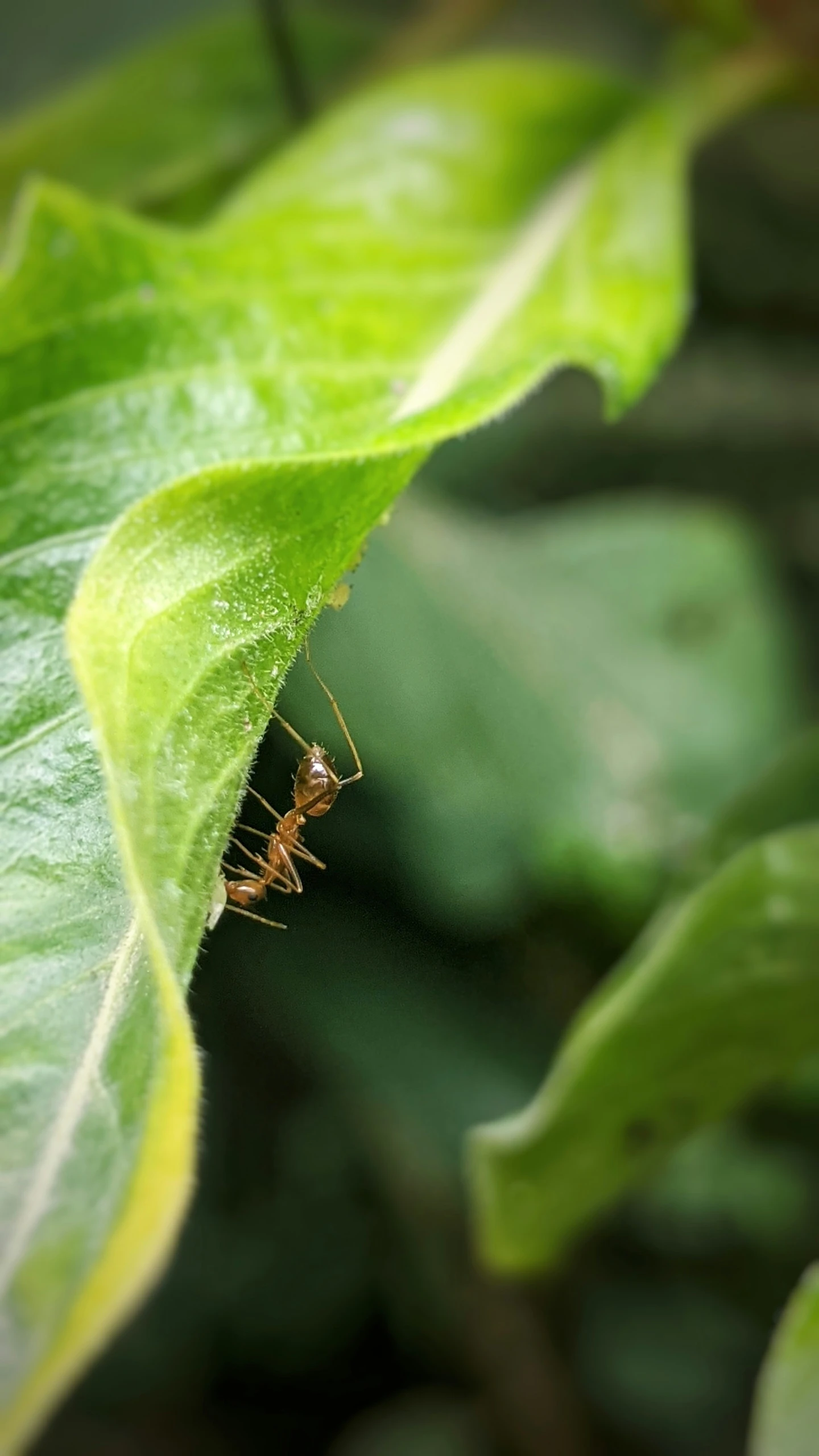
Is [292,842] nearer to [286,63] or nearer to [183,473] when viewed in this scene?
[183,473]

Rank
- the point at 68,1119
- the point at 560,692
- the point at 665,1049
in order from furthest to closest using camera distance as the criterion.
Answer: the point at 560,692, the point at 665,1049, the point at 68,1119

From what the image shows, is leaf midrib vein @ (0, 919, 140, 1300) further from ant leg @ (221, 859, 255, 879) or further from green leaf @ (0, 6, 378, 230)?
green leaf @ (0, 6, 378, 230)

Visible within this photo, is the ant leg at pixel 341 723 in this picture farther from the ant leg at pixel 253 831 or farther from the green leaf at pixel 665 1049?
the green leaf at pixel 665 1049

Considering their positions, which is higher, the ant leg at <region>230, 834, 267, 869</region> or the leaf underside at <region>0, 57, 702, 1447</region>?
the leaf underside at <region>0, 57, 702, 1447</region>

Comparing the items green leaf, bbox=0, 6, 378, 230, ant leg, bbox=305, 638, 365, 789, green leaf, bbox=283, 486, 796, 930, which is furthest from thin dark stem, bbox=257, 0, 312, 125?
ant leg, bbox=305, 638, 365, 789

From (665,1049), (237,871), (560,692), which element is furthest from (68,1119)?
(560,692)

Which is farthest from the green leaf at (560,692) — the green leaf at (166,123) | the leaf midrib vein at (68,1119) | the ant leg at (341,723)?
the green leaf at (166,123)
